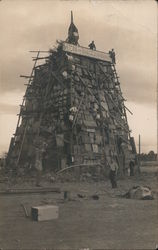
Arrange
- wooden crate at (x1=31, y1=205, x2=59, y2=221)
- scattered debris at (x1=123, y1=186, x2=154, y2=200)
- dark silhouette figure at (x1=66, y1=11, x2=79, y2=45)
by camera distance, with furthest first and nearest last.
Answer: dark silhouette figure at (x1=66, y1=11, x2=79, y2=45) → scattered debris at (x1=123, y1=186, x2=154, y2=200) → wooden crate at (x1=31, y1=205, x2=59, y2=221)

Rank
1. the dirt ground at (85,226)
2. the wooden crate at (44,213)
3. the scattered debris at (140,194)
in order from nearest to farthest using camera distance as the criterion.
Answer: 1. the dirt ground at (85,226)
2. the wooden crate at (44,213)
3. the scattered debris at (140,194)

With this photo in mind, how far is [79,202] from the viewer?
1515 centimetres

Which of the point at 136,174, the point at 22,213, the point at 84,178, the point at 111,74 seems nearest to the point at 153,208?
the point at 22,213

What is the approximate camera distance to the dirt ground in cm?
845

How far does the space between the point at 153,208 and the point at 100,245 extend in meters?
5.87

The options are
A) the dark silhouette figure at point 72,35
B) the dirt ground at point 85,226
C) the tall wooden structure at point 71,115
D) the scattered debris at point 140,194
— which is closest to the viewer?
the dirt ground at point 85,226

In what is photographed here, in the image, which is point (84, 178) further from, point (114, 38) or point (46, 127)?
point (114, 38)

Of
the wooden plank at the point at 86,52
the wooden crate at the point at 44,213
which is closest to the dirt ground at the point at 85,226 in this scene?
the wooden crate at the point at 44,213

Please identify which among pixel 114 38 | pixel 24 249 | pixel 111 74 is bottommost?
pixel 24 249

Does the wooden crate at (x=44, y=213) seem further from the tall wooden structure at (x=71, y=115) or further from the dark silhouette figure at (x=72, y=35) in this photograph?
the dark silhouette figure at (x=72, y=35)

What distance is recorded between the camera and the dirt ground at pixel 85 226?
845 cm

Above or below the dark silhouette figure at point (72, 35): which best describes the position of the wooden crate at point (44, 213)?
below

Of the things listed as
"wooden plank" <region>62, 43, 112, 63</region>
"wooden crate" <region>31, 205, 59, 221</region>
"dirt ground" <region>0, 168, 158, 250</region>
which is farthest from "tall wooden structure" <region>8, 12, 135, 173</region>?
"wooden crate" <region>31, 205, 59, 221</region>

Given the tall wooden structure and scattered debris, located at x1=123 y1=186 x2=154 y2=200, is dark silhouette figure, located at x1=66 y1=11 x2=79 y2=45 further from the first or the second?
scattered debris, located at x1=123 y1=186 x2=154 y2=200
